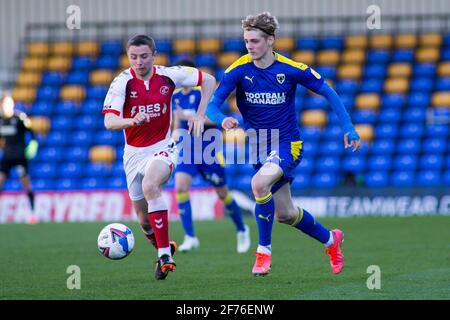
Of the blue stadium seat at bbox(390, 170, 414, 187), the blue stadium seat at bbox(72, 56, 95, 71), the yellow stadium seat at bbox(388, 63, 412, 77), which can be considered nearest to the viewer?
the blue stadium seat at bbox(390, 170, 414, 187)

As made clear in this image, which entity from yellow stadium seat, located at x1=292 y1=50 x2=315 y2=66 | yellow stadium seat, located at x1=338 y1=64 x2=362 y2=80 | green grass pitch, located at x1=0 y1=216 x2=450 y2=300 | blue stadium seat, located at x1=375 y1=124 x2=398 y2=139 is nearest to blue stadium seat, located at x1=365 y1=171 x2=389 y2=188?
blue stadium seat, located at x1=375 y1=124 x2=398 y2=139

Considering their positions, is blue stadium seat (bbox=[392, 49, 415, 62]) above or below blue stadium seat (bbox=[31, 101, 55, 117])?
above

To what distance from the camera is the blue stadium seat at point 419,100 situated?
2291 centimetres

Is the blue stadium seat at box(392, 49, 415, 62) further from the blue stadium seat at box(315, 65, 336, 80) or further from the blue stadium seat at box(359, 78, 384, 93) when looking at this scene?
the blue stadium seat at box(315, 65, 336, 80)

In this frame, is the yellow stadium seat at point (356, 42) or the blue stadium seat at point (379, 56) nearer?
the blue stadium seat at point (379, 56)

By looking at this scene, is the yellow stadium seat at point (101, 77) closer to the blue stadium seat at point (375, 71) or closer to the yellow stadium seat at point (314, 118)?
the yellow stadium seat at point (314, 118)

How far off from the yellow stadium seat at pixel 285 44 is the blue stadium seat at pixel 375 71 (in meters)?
2.04

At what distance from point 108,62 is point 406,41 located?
8.08m

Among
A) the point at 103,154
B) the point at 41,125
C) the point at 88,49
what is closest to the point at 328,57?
the point at 103,154

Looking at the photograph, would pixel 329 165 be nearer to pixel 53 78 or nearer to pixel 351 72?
pixel 351 72

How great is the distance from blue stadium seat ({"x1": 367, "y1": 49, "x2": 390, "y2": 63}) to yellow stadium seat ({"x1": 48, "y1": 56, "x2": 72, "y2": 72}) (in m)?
8.34

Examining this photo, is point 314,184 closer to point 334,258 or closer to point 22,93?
point 22,93

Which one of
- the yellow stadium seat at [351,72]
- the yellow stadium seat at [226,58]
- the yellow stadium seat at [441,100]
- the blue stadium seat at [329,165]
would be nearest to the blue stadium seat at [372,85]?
the yellow stadium seat at [351,72]

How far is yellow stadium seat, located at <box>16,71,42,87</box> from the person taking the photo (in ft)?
84.7
